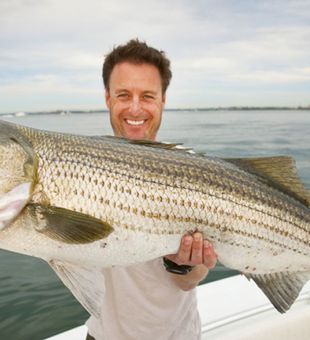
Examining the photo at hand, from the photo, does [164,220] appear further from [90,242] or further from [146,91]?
Answer: [146,91]

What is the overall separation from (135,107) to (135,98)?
0.11m

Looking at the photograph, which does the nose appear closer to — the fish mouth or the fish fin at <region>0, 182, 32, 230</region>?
the fish mouth

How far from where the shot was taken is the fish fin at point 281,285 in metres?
3.11

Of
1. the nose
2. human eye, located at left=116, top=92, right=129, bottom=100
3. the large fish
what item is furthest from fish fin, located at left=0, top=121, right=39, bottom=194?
human eye, located at left=116, top=92, right=129, bottom=100

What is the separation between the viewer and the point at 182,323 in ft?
10.6

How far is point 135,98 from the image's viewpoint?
13.5 feet

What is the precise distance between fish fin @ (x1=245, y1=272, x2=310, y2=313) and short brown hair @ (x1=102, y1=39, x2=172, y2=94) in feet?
7.31

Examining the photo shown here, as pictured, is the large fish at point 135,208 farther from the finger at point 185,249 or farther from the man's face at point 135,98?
the man's face at point 135,98

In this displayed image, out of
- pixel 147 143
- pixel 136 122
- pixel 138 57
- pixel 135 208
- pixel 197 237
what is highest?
pixel 138 57

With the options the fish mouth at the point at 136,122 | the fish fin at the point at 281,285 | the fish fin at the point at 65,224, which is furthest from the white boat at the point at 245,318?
the fish mouth at the point at 136,122

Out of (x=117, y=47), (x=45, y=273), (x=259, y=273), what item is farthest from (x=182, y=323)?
(x=45, y=273)

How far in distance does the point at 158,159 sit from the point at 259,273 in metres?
1.15

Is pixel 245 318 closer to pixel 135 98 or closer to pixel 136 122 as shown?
pixel 136 122

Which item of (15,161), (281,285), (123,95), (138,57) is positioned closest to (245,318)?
(281,285)
